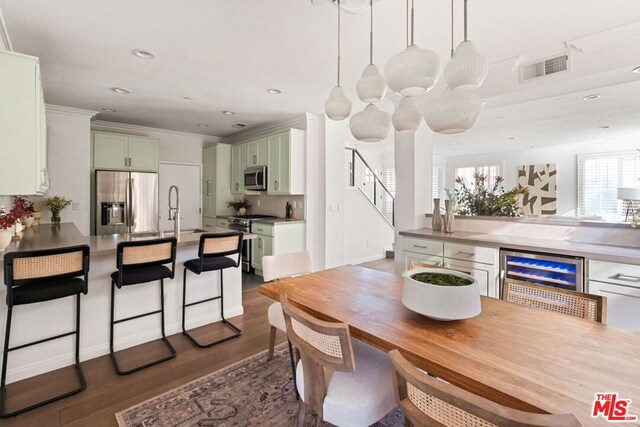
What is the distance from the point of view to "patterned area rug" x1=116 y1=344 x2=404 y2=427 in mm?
1774

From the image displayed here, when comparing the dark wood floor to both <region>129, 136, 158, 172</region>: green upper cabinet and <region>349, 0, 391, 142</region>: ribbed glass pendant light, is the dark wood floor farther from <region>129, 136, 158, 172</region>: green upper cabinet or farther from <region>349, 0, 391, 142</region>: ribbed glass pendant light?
<region>129, 136, 158, 172</region>: green upper cabinet

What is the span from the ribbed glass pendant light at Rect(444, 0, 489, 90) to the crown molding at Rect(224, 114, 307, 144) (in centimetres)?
370

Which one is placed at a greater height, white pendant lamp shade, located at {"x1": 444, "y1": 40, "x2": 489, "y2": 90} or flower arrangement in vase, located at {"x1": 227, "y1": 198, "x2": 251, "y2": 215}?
white pendant lamp shade, located at {"x1": 444, "y1": 40, "x2": 489, "y2": 90}

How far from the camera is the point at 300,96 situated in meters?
3.94

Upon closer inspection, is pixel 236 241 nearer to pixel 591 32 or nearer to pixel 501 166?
pixel 591 32

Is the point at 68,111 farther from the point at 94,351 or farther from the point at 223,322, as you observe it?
the point at 223,322

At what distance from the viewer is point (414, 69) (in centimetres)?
134

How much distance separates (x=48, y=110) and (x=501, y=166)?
391 inches

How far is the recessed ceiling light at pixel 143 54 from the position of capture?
Result: 274 cm

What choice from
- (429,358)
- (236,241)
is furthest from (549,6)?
(236,241)

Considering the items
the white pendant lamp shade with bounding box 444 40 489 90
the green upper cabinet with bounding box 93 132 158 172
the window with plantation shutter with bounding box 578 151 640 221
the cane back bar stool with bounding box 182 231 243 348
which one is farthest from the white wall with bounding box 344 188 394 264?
the window with plantation shutter with bounding box 578 151 640 221

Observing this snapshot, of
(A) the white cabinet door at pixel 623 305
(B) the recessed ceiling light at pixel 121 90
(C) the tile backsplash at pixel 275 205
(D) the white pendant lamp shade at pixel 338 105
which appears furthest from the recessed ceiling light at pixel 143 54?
(A) the white cabinet door at pixel 623 305

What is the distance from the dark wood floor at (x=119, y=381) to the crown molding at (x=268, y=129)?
3.34 m

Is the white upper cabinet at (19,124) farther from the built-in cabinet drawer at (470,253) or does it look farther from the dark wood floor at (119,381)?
the built-in cabinet drawer at (470,253)
